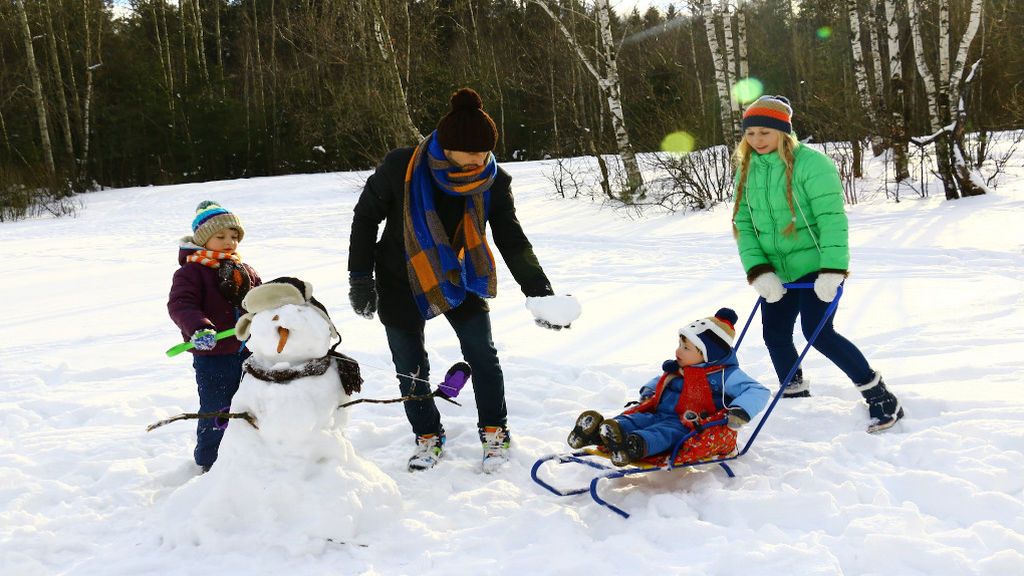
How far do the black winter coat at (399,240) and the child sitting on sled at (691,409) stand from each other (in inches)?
26.2

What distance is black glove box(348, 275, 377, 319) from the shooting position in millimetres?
3309

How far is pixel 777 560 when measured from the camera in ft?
8.14

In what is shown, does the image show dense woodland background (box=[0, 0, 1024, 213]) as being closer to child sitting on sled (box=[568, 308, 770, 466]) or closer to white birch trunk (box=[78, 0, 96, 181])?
white birch trunk (box=[78, 0, 96, 181])

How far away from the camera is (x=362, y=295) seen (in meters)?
3.31

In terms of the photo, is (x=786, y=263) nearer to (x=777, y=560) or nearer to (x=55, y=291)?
(x=777, y=560)

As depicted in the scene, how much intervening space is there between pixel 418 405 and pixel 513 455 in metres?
0.51

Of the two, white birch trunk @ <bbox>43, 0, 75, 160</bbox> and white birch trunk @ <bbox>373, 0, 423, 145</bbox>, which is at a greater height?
white birch trunk @ <bbox>43, 0, 75, 160</bbox>

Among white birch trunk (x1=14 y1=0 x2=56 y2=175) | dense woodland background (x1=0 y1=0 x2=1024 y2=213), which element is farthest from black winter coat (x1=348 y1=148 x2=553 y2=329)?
white birch trunk (x1=14 y1=0 x2=56 y2=175)

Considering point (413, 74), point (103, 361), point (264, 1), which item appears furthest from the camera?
point (264, 1)

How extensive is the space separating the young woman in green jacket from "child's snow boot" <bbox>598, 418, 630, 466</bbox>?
1.10 metres

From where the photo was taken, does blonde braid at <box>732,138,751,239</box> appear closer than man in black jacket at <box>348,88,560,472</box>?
No

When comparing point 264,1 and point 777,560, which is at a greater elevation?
point 264,1

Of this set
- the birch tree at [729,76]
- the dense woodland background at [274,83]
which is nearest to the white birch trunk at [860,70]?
the birch tree at [729,76]

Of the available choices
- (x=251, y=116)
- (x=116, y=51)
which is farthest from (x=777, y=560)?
(x=116, y=51)
